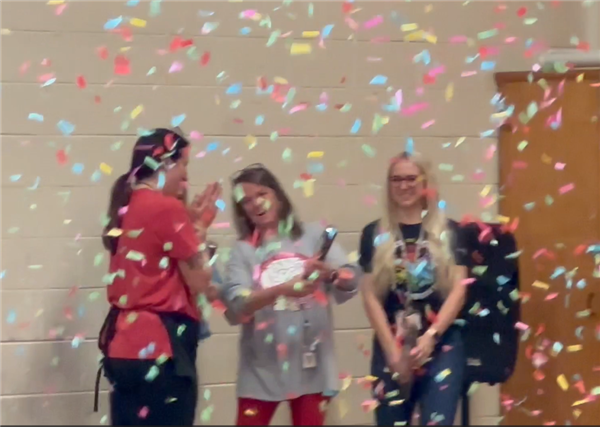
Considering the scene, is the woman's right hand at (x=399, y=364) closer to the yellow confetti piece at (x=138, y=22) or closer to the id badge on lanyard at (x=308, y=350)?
the id badge on lanyard at (x=308, y=350)

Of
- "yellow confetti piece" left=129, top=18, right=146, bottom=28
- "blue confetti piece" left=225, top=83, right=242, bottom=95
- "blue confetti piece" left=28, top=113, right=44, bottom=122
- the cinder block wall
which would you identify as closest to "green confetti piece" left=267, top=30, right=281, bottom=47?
the cinder block wall

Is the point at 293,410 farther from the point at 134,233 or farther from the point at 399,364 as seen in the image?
the point at 134,233

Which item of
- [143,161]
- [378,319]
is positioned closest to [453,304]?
[378,319]

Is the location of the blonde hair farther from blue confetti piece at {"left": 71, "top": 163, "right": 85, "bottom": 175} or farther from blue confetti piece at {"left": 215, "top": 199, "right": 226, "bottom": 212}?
blue confetti piece at {"left": 71, "top": 163, "right": 85, "bottom": 175}

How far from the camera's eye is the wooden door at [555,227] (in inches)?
96.0

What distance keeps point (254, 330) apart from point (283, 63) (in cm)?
96

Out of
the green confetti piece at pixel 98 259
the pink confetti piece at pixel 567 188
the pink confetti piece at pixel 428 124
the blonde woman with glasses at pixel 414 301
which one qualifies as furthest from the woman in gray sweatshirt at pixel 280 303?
the pink confetti piece at pixel 567 188

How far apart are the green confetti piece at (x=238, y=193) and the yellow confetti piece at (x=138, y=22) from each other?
2.32 feet

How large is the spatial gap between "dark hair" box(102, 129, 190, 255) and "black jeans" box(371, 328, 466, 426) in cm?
82

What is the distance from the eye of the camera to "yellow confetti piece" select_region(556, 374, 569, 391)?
2455 mm

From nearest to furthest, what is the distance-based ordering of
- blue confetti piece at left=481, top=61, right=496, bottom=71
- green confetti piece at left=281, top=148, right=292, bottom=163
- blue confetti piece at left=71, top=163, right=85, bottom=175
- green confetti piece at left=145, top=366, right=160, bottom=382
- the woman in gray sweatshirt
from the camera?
green confetti piece at left=145, top=366, right=160, bottom=382 → the woman in gray sweatshirt → blue confetti piece at left=71, top=163, right=85, bottom=175 → green confetti piece at left=281, top=148, right=292, bottom=163 → blue confetti piece at left=481, top=61, right=496, bottom=71

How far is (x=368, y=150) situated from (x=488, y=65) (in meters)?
0.55

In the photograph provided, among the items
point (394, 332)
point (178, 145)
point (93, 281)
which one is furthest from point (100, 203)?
point (394, 332)

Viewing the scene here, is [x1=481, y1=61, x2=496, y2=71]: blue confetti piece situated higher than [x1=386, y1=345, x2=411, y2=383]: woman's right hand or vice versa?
[x1=481, y1=61, x2=496, y2=71]: blue confetti piece
